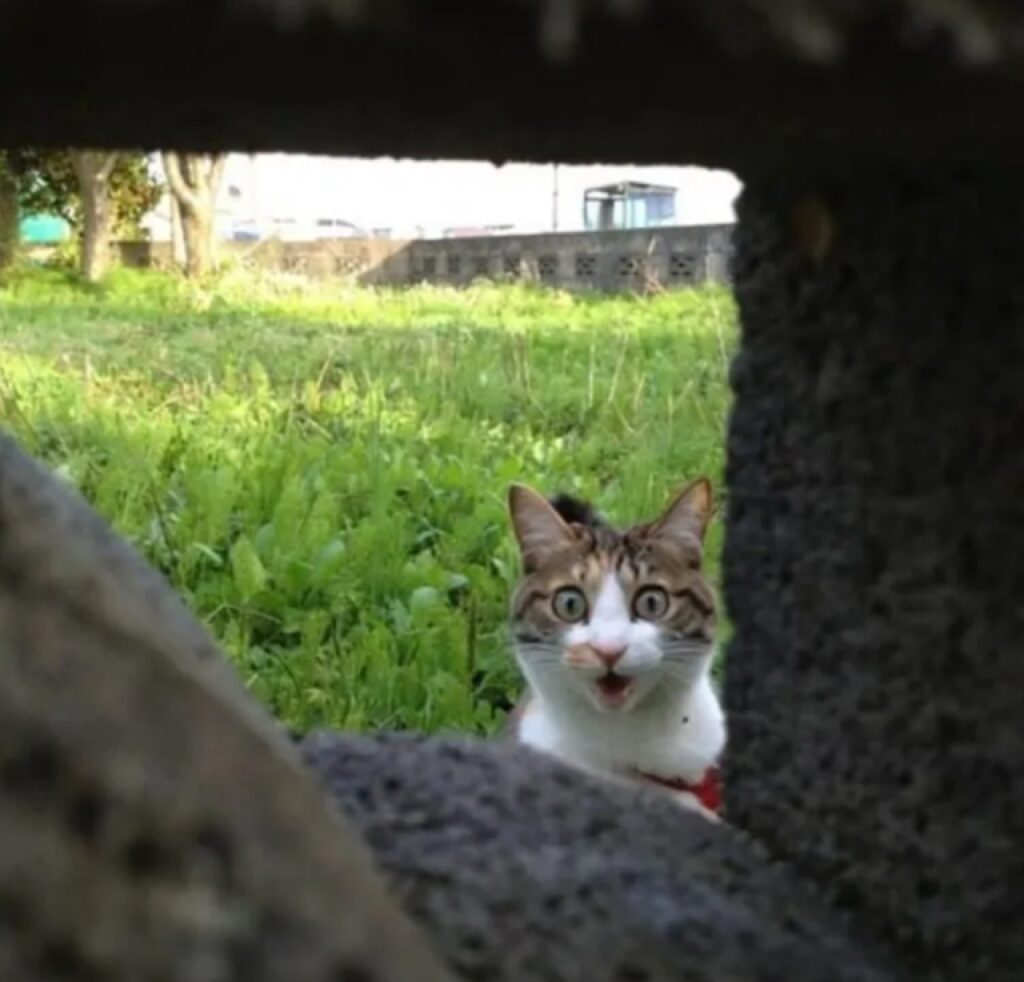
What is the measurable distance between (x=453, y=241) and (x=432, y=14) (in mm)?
9169

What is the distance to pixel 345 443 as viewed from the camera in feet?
10.5

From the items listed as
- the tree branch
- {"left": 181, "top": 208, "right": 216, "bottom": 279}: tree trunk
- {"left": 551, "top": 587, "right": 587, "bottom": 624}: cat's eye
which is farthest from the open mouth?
{"left": 181, "top": 208, "right": 216, "bottom": 279}: tree trunk

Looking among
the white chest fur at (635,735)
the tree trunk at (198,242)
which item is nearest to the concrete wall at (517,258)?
the tree trunk at (198,242)

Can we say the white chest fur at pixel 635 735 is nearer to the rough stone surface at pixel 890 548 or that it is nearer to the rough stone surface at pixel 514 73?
the rough stone surface at pixel 890 548

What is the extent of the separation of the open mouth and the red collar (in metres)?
0.09

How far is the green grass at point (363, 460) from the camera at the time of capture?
2.22 metres

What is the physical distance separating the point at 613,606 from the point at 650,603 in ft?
0.14

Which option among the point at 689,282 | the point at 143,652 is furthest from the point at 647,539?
the point at 689,282

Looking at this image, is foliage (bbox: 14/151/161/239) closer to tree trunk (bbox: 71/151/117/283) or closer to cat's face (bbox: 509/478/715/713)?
tree trunk (bbox: 71/151/117/283)

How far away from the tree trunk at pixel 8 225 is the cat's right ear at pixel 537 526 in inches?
297

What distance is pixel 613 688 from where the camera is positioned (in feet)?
6.63

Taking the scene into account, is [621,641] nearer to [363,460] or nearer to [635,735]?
[635,735]

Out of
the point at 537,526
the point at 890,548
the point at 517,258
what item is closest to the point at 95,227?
the point at 517,258

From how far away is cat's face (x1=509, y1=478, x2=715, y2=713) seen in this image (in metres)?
2.02
